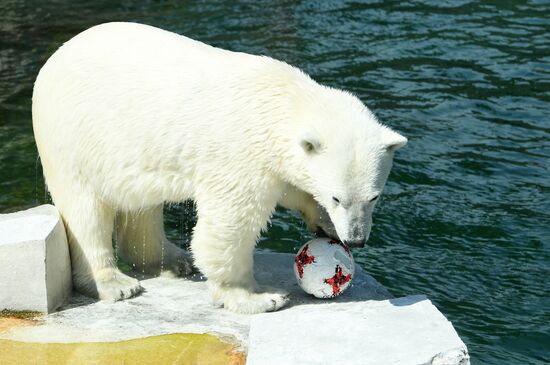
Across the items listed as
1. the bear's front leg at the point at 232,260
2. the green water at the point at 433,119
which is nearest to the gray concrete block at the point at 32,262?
the bear's front leg at the point at 232,260

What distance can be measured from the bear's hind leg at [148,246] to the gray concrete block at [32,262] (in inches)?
23.2

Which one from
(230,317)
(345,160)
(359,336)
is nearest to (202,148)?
(345,160)

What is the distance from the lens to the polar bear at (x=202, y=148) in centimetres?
540

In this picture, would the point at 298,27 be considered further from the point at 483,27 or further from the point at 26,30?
the point at 26,30

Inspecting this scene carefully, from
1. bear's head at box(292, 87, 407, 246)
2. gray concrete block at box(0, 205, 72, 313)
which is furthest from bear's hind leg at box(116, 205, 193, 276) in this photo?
bear's head at box(292, 87, 407, 246)

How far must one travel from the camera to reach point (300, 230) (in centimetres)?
841

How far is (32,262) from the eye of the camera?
5.75 meters

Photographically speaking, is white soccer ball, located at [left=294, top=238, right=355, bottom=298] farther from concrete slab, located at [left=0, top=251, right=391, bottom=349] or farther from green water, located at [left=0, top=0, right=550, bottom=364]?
green water, located at [left=0, top=0, right=550, bottom=364]

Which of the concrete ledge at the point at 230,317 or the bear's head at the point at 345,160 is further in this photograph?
the bear's head at the point at 345,160

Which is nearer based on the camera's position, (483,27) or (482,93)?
(482,93)

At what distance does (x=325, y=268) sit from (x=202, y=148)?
1057 millimetres

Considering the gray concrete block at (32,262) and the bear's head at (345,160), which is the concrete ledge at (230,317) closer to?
the gray concrete block at (32,262)

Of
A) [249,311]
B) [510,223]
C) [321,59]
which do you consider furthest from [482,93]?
[249,311]

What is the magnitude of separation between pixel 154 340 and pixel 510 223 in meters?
3.93
